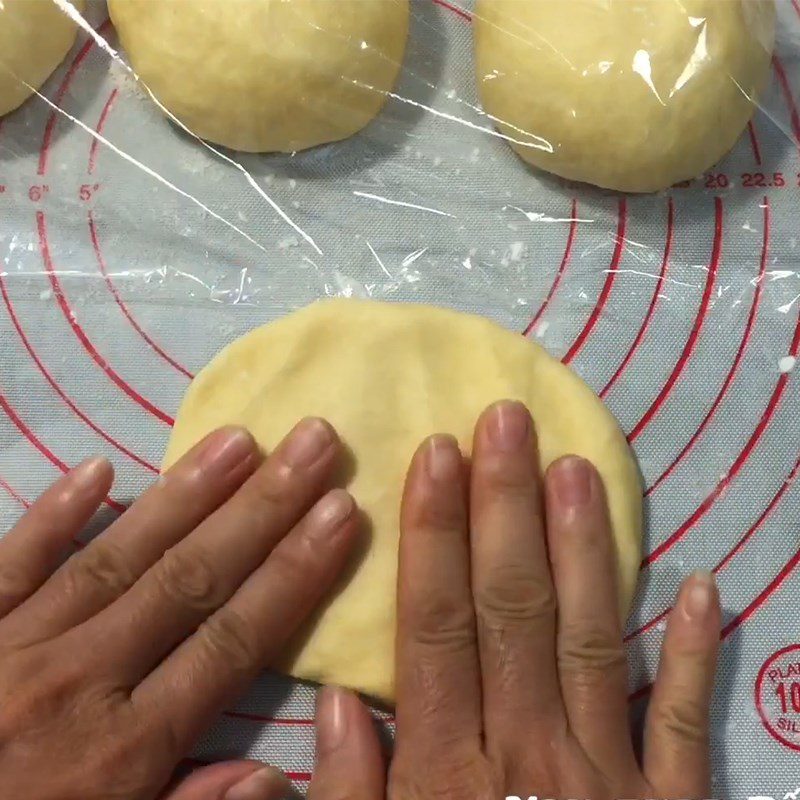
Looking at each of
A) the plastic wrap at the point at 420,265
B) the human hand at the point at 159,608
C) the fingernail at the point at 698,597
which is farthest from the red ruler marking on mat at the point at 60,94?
the fingernail at the point at 698,597

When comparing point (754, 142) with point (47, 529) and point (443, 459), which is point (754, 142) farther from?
point (47, 529)

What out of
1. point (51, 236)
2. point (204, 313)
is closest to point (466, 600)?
point (204, 313)

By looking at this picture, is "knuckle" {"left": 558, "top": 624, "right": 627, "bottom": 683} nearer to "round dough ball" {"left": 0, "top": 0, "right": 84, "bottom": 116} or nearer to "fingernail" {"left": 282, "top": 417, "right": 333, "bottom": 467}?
"fingernail" {"left": 282, "top": 417, "right": 333, "bottom": 467}

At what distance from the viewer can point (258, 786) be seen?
79cm

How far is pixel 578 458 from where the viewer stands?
0.86m

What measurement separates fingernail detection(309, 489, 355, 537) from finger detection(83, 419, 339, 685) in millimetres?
21

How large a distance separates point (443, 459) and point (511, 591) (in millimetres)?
136

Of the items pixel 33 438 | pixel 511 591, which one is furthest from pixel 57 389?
pixel 511 591

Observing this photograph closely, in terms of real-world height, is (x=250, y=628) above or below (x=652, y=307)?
below

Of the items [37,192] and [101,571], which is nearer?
[101,571]

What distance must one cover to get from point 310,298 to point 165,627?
39 cm

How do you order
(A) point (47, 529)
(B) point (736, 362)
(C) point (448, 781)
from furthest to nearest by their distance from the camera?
1. (B) point (736, 362)
2. (A) point (47, 529)
3. (C) point (448, 781)

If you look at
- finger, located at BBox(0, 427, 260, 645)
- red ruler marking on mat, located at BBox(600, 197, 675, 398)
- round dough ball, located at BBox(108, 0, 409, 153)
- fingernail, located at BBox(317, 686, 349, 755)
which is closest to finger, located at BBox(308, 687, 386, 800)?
fingernail, located at BBox(317, 686, 349, 755)

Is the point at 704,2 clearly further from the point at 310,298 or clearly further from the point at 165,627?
the point at 165,627
